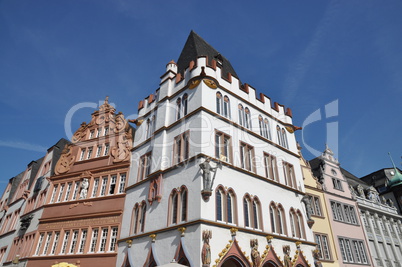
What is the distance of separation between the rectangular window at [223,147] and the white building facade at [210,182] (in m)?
0.07

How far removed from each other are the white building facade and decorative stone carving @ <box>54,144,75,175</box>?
7724mm

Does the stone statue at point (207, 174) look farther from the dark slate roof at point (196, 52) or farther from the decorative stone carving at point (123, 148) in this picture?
the dark slate roof at point (196, 52)

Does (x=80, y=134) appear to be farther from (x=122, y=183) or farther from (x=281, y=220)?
(x=281, y=220)

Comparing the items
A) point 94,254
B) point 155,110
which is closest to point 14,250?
point 94,254

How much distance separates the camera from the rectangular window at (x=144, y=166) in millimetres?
22484

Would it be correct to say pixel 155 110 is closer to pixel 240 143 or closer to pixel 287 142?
pixel 240 143

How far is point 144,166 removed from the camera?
23.1 metres

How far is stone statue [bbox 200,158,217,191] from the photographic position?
1694cm

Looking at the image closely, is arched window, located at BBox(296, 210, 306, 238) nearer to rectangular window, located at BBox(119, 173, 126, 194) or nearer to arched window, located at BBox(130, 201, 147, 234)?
arched window, located at BBox(130, 201, 147, 234)

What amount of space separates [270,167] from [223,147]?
→ 5302 millimetres

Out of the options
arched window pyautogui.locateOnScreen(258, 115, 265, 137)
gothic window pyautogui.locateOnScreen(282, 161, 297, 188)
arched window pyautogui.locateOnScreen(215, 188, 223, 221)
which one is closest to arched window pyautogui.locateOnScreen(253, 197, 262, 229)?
arched window pyautogui.locateOnScreen(215, 188, 223, 221)

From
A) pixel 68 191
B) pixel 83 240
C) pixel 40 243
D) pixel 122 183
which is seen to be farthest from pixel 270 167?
pixel 40 243

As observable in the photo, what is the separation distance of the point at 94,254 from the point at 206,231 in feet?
35.0

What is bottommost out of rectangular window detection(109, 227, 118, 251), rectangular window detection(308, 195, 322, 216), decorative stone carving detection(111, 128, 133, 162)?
rectangular window detection(109, 227, 118, 251)
